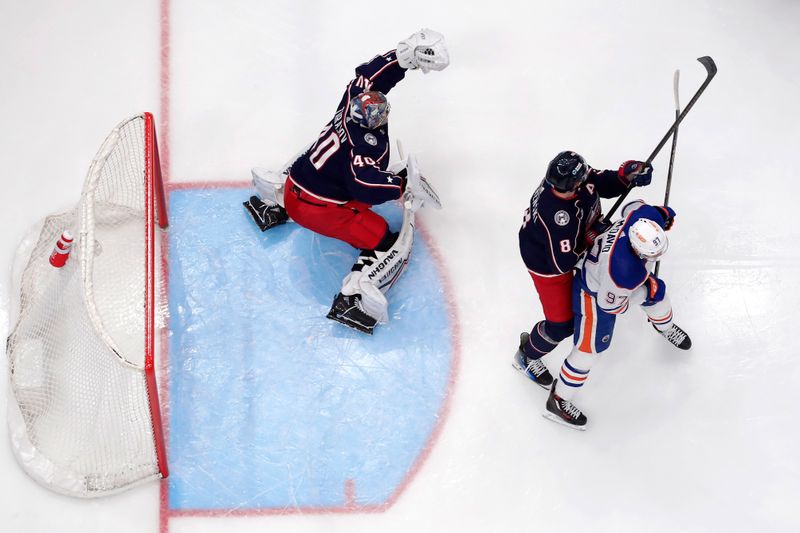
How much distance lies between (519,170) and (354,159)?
1.19 meters

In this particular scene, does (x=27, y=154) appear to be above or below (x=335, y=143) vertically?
below

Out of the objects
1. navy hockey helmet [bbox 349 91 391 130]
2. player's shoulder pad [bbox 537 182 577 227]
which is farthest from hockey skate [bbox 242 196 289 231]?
player's shoulder pad [bbox 537 182 577 227]

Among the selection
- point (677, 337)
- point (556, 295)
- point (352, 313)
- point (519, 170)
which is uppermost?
point (519, 170)

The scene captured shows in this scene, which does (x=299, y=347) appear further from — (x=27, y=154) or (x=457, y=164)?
(x=27, y=154)

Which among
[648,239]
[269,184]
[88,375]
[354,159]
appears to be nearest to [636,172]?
[648,239]

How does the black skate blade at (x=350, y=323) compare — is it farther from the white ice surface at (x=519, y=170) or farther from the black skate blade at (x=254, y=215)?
the black skate blade at (x=254, y=215)

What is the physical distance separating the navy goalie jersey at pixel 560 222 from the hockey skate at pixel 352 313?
92 centimetres

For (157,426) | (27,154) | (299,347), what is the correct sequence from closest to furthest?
(157,426) < (299,347) < (27,154)

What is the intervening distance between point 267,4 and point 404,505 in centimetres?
303

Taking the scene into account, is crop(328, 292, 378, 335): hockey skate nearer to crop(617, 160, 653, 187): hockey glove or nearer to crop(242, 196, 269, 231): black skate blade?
crop(242, 196, 269, 231): black skate blade

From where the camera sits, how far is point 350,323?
4723mm

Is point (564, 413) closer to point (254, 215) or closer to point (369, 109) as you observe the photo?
point (369, 109)

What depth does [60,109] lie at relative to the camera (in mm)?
5289

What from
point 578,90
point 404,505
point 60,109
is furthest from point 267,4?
point 404,505
